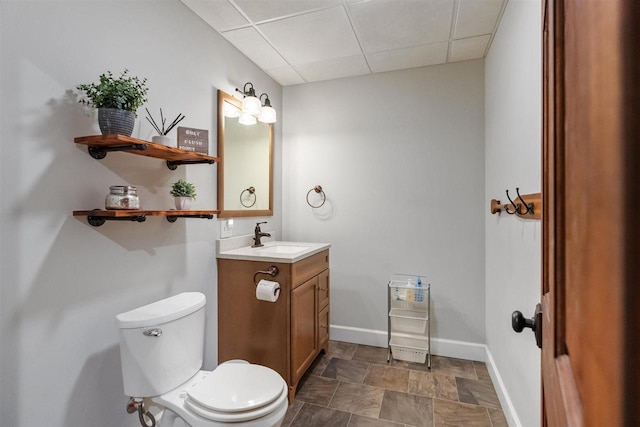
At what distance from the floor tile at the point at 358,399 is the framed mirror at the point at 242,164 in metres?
1.43

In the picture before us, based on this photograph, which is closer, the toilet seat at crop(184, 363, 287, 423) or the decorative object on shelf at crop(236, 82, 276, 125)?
the toilet seat at crop(184, 363, 287, 423)

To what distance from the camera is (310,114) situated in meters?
2.85

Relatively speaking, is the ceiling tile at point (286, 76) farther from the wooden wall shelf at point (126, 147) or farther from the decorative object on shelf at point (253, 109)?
the wooden wall shelf at point (126, 147)

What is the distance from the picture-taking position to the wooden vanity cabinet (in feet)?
6.09

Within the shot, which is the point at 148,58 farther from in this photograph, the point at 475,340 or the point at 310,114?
the point at 475,340

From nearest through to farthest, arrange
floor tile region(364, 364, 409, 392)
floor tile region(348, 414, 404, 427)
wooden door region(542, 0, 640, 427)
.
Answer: wooden door region(542, 0, 640, 427), floor tile region(348, 414, 404, 427), floor tile region(364, 364, 409, 392)

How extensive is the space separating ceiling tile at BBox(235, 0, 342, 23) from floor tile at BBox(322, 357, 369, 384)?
8.11ft


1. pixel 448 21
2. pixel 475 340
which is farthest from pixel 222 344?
pixel 448 21

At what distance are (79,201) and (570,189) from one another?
1.58 m

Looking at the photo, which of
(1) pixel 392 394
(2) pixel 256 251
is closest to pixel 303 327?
(2) pixel 256 251

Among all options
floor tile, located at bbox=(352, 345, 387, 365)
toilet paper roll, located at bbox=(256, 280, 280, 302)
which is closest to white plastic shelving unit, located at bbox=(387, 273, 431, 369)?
floor tile, located at bbox=(352, 345, 387, 365)

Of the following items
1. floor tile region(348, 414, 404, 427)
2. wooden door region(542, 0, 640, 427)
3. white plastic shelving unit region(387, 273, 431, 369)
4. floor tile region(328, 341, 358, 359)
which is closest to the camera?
wooden door region(542, 0, 640, 427)

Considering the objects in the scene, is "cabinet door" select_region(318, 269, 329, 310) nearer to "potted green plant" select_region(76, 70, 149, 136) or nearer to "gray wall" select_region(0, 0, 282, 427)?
"gray wall" select_region(0, 0, 282, 427)

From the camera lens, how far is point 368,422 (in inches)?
67.1
